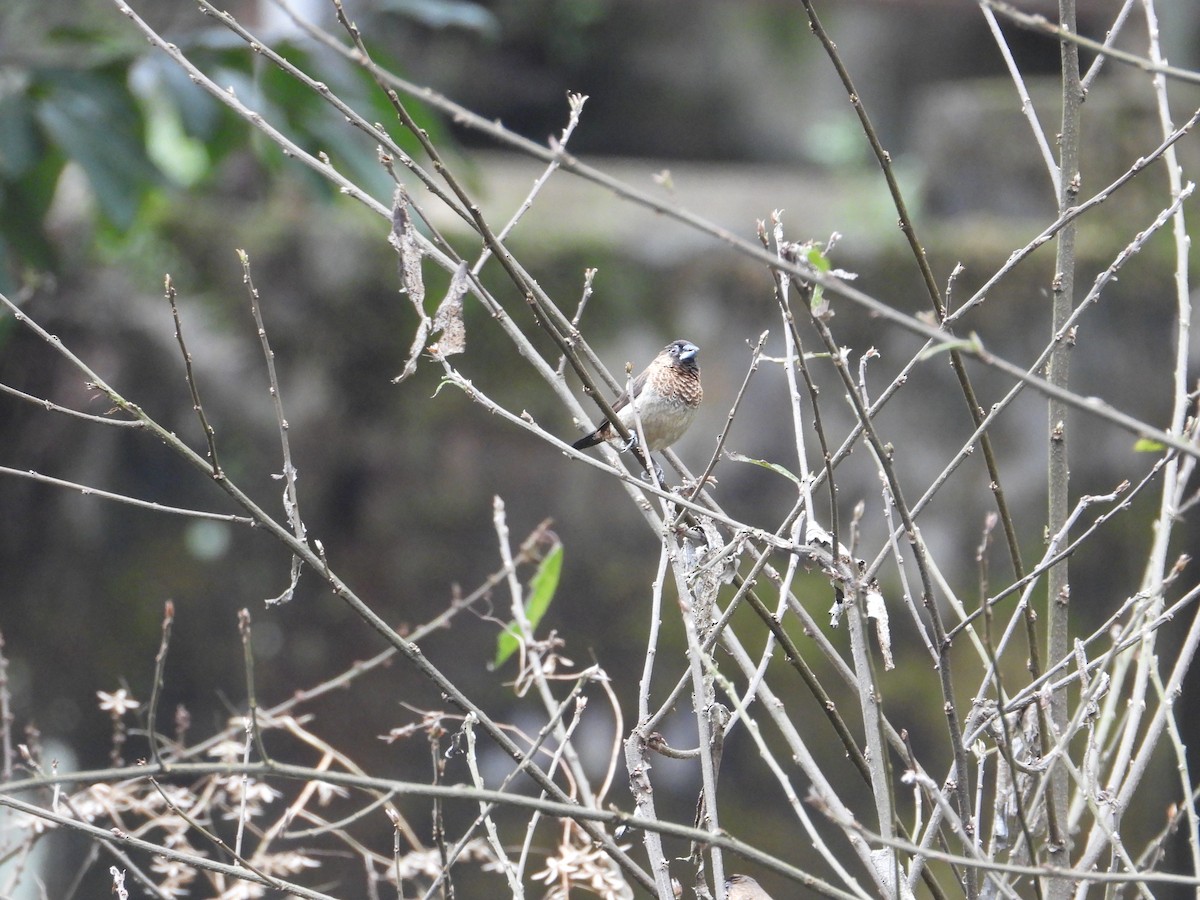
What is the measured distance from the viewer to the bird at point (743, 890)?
6.22 ft

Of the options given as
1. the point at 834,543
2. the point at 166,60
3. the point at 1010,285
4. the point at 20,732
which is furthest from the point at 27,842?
the point at 1010,285

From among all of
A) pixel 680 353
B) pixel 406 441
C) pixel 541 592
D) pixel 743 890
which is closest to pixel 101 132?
pixel 680 353

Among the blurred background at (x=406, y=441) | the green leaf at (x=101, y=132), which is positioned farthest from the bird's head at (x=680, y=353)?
the blurred background at (x=406, y=441)

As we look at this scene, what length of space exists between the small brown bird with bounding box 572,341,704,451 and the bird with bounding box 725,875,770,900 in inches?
68.2

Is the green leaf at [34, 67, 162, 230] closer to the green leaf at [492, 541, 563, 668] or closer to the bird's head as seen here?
the bird's head

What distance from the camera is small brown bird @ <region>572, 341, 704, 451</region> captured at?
364 cm

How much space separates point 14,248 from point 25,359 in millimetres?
1858

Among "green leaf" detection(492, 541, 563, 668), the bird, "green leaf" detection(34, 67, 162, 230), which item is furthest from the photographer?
"green leaf" detection(34, 67, 162, 230)

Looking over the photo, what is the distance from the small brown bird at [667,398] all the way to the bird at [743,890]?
68.2 inches

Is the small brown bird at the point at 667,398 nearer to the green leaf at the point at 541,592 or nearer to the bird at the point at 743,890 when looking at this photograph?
the green leaf at the point at 541,592

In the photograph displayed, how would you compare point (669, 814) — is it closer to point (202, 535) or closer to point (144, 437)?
point (202, 535)

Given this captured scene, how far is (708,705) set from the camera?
1.83 metres

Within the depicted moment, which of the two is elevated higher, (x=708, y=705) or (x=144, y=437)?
(x=708, y=705)

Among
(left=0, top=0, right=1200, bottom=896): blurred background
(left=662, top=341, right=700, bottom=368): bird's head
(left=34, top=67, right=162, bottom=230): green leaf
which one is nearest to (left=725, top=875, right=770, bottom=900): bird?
(left=662, top=341, right=700, bottom=368): bird's head
